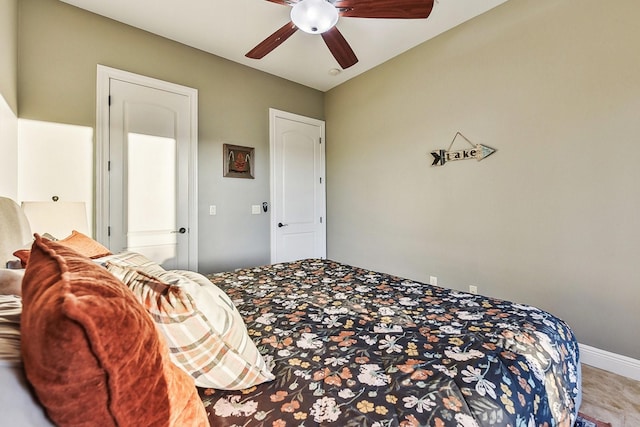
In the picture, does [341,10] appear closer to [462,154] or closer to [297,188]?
[462,154]

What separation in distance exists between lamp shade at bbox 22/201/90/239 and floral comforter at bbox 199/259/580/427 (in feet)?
4.41

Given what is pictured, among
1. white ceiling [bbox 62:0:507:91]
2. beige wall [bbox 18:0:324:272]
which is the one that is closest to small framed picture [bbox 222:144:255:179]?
beige wall [bbox 18:0:324:272]

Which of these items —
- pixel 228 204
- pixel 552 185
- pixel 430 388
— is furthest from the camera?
pixel 228 204

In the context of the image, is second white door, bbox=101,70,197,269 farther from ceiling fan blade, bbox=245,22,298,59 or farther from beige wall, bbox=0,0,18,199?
ceiling fan blade, bbox=245,22,298,59

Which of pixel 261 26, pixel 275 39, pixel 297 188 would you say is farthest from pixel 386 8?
pixel 297 188

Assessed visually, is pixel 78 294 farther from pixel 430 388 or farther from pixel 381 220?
pixel 381 220

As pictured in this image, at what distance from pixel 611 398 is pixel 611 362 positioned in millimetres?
392

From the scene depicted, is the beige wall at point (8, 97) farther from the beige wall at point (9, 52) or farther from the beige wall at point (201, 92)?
the beige wall at point (201, 92)

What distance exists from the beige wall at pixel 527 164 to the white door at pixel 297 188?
1.00 m

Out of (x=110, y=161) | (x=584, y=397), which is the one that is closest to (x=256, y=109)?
(x=110, y=161)

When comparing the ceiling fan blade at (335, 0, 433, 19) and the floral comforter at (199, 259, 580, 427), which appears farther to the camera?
the ceiling fan blade at (335, 0, 433, 19)

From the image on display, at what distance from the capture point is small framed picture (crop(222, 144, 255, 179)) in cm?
335

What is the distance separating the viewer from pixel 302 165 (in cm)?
405

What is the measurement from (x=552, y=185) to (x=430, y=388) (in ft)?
7.05
